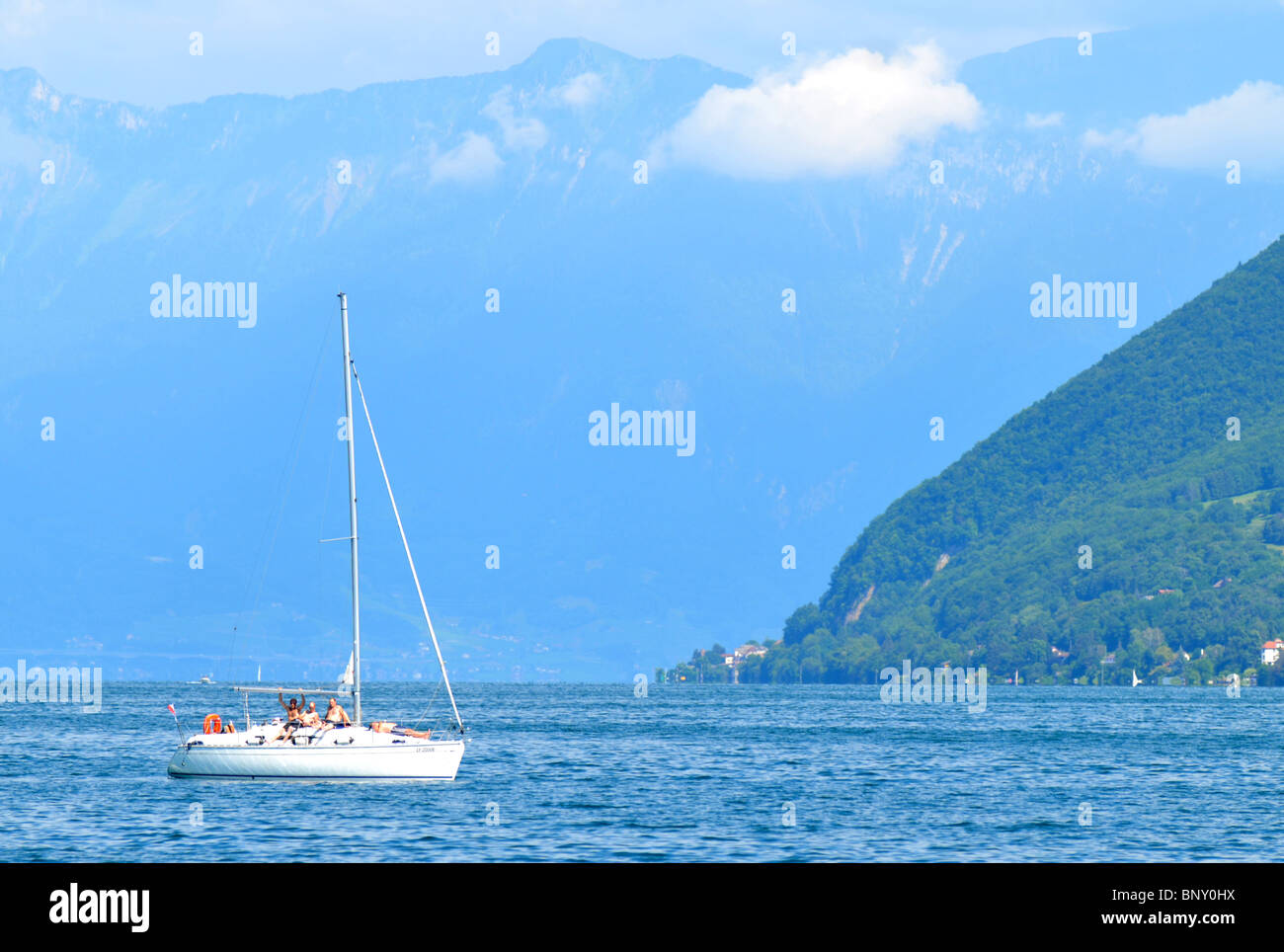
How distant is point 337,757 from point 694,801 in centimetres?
1235

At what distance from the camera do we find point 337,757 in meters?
62.9

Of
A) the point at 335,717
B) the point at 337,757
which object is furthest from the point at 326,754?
the point at 335,717

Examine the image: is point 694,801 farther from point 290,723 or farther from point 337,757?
point 290,723

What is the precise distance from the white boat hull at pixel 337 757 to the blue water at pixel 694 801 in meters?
0.56

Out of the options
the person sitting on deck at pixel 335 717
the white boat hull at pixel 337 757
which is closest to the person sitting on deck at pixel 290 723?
the white boat hull at pixel 337 757

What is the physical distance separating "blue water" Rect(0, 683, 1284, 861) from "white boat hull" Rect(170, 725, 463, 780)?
56 cm

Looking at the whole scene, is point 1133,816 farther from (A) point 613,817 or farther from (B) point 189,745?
(B) point 189,745

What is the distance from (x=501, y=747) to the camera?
299 feet

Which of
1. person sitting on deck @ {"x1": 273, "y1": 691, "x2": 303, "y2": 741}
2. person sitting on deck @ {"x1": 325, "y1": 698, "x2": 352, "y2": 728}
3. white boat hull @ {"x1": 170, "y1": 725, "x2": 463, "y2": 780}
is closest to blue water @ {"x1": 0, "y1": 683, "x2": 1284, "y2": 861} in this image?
white boat hull @ {"x1": 170, "y1": 725, "x2": 463, "y2": 780}

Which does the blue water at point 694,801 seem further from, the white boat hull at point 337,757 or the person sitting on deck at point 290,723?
the person sitting on deck at point 290,723
